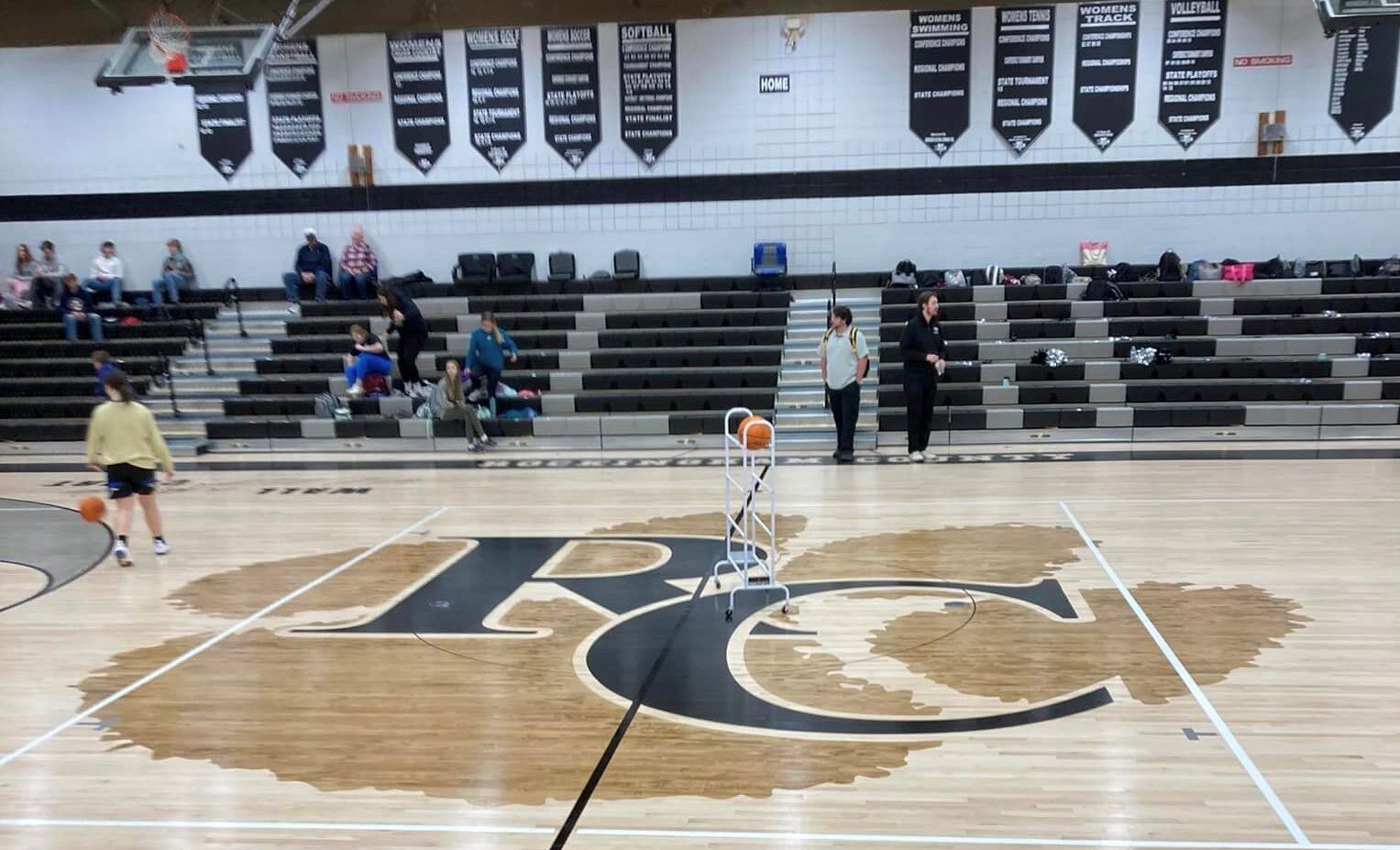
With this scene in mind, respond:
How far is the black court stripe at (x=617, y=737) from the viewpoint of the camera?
306cm

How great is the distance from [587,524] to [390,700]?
10.1 ft

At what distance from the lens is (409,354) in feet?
37.6

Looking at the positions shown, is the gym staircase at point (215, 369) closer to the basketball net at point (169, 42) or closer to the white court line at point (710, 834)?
the basketball net at point (169, 42)

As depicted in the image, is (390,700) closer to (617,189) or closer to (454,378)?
(454,378)

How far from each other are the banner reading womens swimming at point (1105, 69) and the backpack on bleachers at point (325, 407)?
36.8 feet

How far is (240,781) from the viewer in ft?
11.2

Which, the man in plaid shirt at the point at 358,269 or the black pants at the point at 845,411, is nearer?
the black pants at the point at 845,411

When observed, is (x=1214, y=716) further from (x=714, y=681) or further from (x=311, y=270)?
(x=311, y=270)

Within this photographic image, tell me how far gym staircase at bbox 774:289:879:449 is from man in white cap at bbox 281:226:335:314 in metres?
7.34

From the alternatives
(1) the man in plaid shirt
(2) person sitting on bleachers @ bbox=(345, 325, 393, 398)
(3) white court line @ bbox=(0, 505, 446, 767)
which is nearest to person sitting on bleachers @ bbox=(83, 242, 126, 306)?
(1) the man in plaid shirt

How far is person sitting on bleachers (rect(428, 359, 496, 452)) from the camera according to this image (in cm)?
1035

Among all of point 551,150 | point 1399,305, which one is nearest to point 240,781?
point 551,150

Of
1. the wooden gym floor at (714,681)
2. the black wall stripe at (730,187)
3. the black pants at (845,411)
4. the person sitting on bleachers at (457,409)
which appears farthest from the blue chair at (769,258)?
the wooden gym floor at (714,681)

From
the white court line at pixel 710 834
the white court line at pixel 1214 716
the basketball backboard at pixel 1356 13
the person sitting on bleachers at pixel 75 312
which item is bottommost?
the white court line at pixel 710 834
